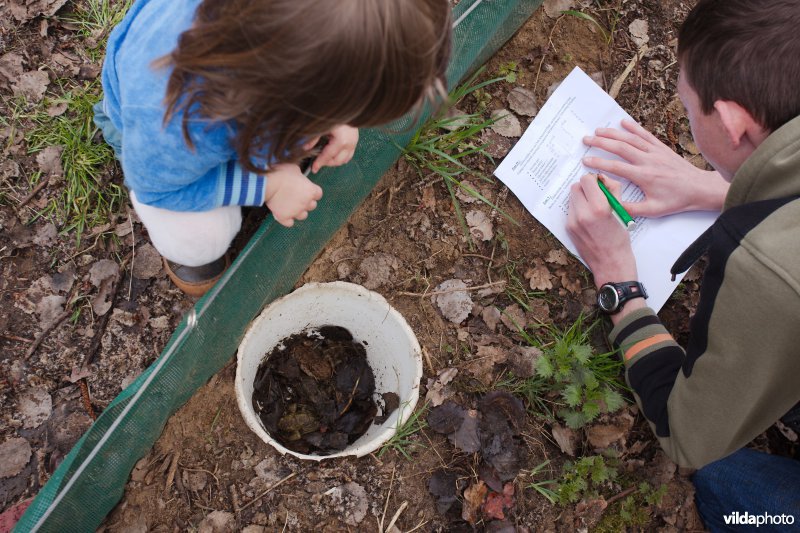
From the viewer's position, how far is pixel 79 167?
237 centimetres

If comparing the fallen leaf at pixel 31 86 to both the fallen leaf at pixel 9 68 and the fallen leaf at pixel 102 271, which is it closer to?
the fallen leaf at pixel 9 68

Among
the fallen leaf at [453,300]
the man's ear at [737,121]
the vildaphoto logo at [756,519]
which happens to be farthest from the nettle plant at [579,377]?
the man's ear at [737,121]

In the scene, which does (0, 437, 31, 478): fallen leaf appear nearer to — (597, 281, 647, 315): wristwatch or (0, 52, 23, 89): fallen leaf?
(0, 52, 23, 89): fallen leaf

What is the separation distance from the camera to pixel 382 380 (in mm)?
2543

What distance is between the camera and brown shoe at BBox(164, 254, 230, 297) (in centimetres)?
221

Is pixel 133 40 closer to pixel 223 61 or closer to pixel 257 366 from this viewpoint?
pixel 223 61

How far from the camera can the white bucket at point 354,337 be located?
210 cm

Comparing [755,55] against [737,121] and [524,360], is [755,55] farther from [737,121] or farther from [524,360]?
[524,360]

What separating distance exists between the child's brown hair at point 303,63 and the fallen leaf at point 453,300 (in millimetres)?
1048

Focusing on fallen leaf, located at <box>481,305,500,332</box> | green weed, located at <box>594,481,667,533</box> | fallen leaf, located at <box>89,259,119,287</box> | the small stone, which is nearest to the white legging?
the small stone

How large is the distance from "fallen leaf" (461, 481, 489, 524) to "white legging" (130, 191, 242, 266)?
127 cm

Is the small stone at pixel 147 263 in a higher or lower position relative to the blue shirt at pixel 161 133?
lower

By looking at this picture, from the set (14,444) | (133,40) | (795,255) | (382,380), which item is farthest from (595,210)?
(14,444)

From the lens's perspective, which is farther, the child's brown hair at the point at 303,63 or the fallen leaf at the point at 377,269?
the fallen leaf at the point at 377,269
